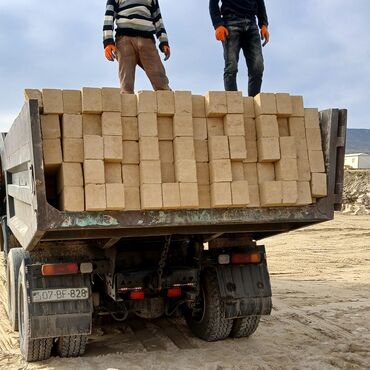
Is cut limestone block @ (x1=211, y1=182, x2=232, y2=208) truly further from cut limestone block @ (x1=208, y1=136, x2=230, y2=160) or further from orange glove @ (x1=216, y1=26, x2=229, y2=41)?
orange glove @ (x1=216, y1=26, x2=229, y2=41)

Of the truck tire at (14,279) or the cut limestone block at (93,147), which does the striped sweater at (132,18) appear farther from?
the truck tire at (14,279)

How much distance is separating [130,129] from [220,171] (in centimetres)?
73

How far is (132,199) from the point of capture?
4211mm

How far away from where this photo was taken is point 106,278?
18.1ft

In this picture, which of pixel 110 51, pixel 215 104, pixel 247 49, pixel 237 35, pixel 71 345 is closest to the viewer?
pixel 215 104

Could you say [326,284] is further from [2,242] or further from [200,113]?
[200,113]

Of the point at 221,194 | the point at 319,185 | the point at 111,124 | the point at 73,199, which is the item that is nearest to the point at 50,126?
the point at 111,124

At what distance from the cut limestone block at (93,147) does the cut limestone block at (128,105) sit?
29cm

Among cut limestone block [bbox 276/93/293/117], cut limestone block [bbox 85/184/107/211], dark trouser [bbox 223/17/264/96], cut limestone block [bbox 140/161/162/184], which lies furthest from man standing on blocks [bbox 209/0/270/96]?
cut limestone block [bbox 85/184/107/211]

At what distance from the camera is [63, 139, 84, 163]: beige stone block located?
412cm

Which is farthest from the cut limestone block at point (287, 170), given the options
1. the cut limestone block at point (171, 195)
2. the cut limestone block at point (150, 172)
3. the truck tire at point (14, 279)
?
the truck tire at point (14, 279)

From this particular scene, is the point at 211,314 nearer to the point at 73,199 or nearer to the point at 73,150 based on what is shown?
the point at 73,199

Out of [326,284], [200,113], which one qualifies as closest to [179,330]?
[200,113]

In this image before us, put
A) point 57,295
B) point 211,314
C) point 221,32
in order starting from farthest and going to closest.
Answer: point 221,32, point 211,314, point 57,295
